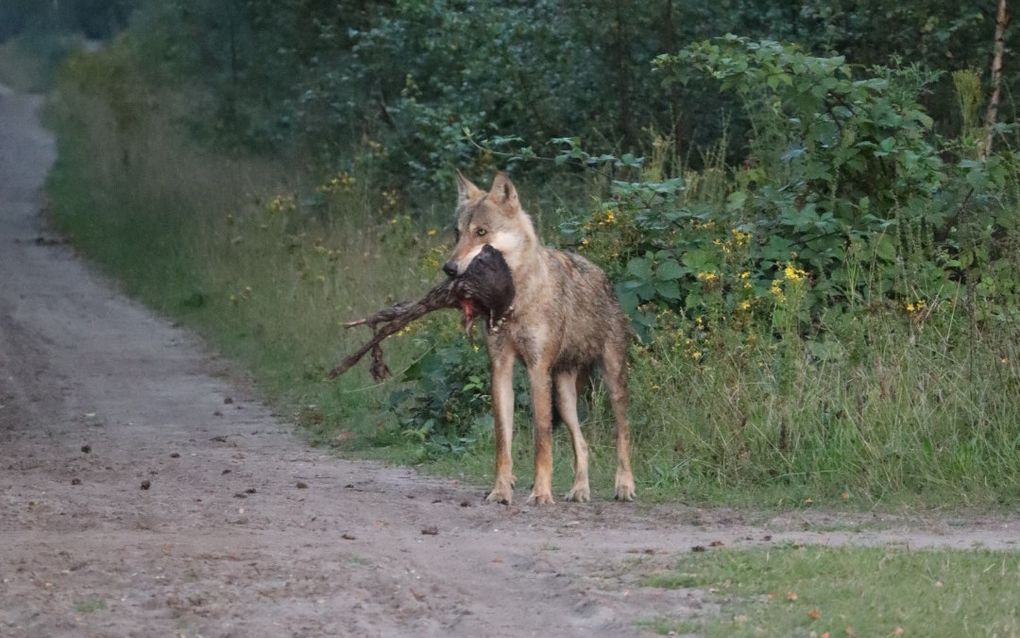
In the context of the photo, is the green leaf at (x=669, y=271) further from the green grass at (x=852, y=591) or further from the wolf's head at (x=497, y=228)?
the green grass at (x=852, y=591)

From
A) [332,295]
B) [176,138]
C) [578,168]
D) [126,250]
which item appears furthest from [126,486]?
[176,138]

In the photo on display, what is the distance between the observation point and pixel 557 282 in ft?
30.4

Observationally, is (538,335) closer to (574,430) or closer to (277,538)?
(574,430)

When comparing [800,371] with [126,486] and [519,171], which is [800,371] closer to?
[126,486]

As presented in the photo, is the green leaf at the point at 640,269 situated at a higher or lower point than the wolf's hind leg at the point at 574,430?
higher

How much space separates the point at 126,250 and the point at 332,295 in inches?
315

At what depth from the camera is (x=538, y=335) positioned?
9.04m

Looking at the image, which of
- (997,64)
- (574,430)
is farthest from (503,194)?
(997,64)

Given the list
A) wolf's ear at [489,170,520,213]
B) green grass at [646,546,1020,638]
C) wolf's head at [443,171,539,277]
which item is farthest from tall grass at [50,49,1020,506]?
green grass at [646,546,1020,638]

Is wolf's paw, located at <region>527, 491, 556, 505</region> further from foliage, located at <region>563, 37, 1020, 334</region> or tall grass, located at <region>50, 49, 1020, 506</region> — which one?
foliage, located at <region>563, 37, 1020, 334</region>

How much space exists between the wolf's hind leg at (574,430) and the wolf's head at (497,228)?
0.90 meters

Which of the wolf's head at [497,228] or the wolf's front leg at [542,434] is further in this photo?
the wolf's head at [497,228]

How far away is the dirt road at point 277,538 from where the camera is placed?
6.19m

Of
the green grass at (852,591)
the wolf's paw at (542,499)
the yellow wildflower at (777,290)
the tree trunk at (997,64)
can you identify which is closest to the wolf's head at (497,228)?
the wolf's paw at (542,499)
